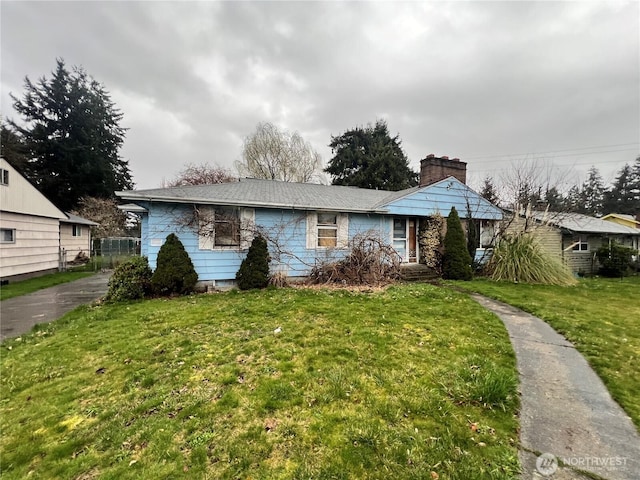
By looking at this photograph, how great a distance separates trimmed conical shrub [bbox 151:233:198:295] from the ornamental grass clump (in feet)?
38.6

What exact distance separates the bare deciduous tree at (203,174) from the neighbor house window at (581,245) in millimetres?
26958

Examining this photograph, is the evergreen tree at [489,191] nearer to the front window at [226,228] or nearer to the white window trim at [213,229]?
the white window trim at [213,229]

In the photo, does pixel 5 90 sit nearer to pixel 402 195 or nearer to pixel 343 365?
pixel 402 195

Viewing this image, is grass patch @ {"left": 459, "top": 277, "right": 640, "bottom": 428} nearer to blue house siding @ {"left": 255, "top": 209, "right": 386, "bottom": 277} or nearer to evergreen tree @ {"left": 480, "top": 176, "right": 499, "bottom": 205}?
blue house siding @ {"left": 255, "top": 209, "right": 386, "bottom": 277}

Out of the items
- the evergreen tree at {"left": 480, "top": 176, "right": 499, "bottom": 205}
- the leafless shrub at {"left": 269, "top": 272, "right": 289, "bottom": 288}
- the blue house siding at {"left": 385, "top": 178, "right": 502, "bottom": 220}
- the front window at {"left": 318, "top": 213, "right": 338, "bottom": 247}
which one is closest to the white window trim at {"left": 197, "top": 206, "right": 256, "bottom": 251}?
the leafless shrub at {"left": 269, "top": 272, "right": 289, "bottom": 288}

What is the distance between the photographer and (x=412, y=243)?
42.8ft

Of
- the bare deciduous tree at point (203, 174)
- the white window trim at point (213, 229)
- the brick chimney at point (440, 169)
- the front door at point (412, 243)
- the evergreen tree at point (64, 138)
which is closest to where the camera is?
the white window trim at point (213, 229)

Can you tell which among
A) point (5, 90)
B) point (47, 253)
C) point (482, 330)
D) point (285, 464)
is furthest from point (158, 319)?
point (5, 90)

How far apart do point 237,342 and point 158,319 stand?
99.0 inches

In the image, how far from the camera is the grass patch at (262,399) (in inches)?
90.4

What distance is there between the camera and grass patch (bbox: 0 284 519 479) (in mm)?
2295

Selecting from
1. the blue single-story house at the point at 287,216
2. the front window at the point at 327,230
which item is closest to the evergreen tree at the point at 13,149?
the blue single-story house at the point at 287,216

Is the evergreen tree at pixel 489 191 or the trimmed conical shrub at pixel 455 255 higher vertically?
the evergreen tree at pixel 489 191

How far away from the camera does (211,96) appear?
54.6 ft
